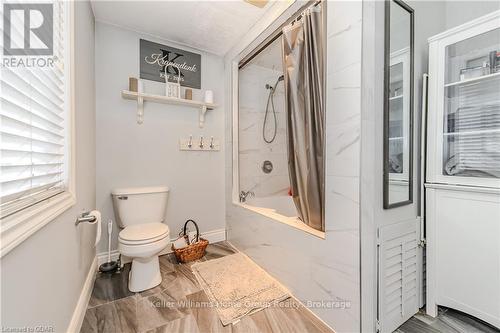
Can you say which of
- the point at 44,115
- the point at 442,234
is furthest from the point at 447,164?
the point at 44,115

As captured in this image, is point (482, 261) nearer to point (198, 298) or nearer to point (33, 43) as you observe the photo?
point (198, 298)

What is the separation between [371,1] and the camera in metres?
1.10

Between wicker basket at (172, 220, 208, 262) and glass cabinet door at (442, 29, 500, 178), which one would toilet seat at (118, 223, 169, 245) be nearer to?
wicker basket at (172, 220, 208, 262)

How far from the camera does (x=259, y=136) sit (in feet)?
9.04

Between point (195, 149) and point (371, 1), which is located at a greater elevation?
point (371, 1)

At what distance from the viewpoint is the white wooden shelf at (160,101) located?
205 cm

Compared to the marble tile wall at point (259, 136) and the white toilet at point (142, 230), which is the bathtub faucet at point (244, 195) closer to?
the marble tile wall at point (259, 136)

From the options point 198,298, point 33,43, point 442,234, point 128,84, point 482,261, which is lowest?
point 198,298

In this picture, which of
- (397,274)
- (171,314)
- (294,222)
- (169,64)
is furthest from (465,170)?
(169,64)

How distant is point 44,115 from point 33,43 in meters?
0.28

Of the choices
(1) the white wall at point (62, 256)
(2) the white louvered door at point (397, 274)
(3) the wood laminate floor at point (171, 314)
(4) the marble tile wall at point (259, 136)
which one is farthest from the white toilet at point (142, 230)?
(2) the white louvered door at point (397, 274)

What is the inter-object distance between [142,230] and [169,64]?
5.62 ft

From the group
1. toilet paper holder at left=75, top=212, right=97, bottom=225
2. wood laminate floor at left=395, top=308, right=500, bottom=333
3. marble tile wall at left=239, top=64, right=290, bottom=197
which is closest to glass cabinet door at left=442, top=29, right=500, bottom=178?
wood laminate floor at left=395, top=308, right=500, bottom=333

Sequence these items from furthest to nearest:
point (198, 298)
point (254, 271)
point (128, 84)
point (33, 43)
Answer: point (128, 84) < point (254, 271) < point (198, 298) < point (33, 43)
